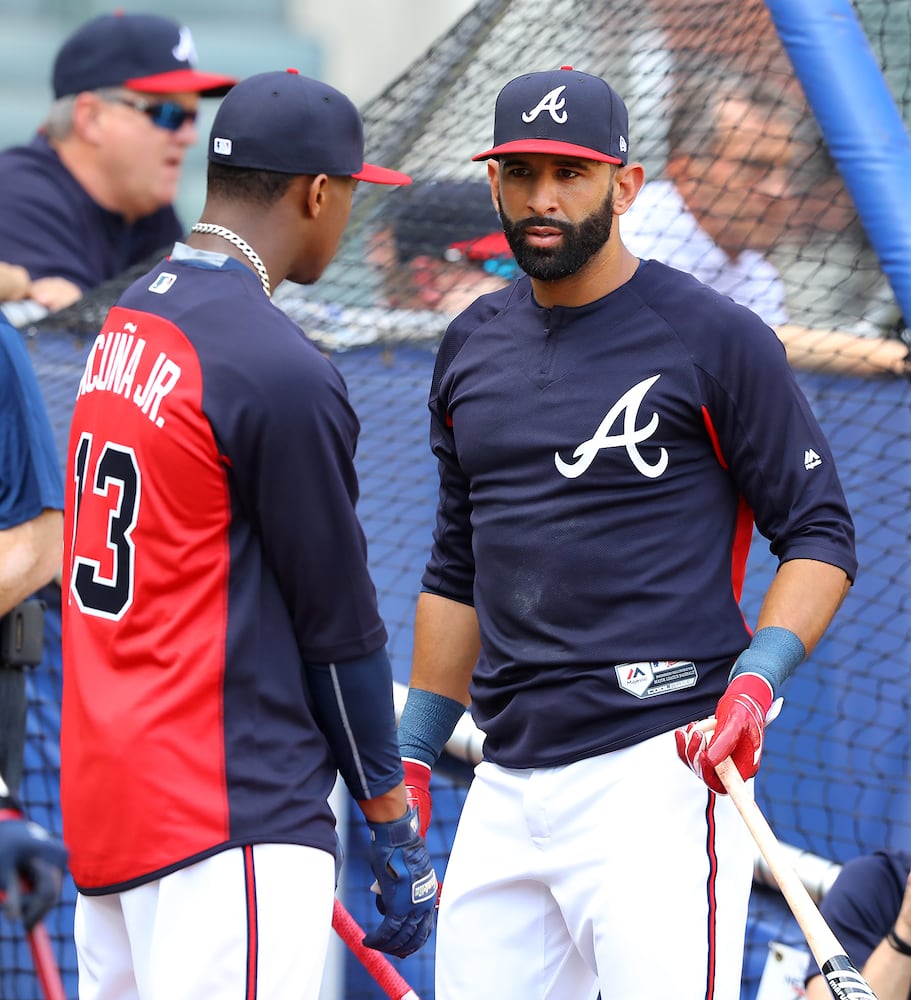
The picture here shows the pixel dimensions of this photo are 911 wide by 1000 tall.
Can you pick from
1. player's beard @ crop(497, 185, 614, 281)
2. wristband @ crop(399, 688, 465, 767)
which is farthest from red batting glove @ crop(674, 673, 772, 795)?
player's beard @ crop(497, 185, 614, 281)

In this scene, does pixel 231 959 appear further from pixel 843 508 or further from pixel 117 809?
pixel 843 508

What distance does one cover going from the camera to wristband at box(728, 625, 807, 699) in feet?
7.43

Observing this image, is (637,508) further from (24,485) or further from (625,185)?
(24,485)

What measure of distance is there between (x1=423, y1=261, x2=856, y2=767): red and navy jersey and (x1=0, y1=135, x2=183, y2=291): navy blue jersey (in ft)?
7.69

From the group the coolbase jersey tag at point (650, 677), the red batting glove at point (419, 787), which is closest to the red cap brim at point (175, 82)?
the red batting glove at point (419, 787)

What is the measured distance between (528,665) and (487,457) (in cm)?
34

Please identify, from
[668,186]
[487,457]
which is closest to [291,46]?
[668,186]

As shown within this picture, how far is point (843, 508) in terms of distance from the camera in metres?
2.39

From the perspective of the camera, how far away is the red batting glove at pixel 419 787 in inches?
103

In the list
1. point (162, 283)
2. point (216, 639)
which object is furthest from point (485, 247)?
point (216, 639)

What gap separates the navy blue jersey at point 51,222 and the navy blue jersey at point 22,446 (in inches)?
60.4

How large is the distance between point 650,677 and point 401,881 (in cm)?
47

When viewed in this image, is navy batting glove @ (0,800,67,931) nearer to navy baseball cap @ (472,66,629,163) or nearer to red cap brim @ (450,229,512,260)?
navy baseball cap @ (472,66,629,163)

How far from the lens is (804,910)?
2137mm
